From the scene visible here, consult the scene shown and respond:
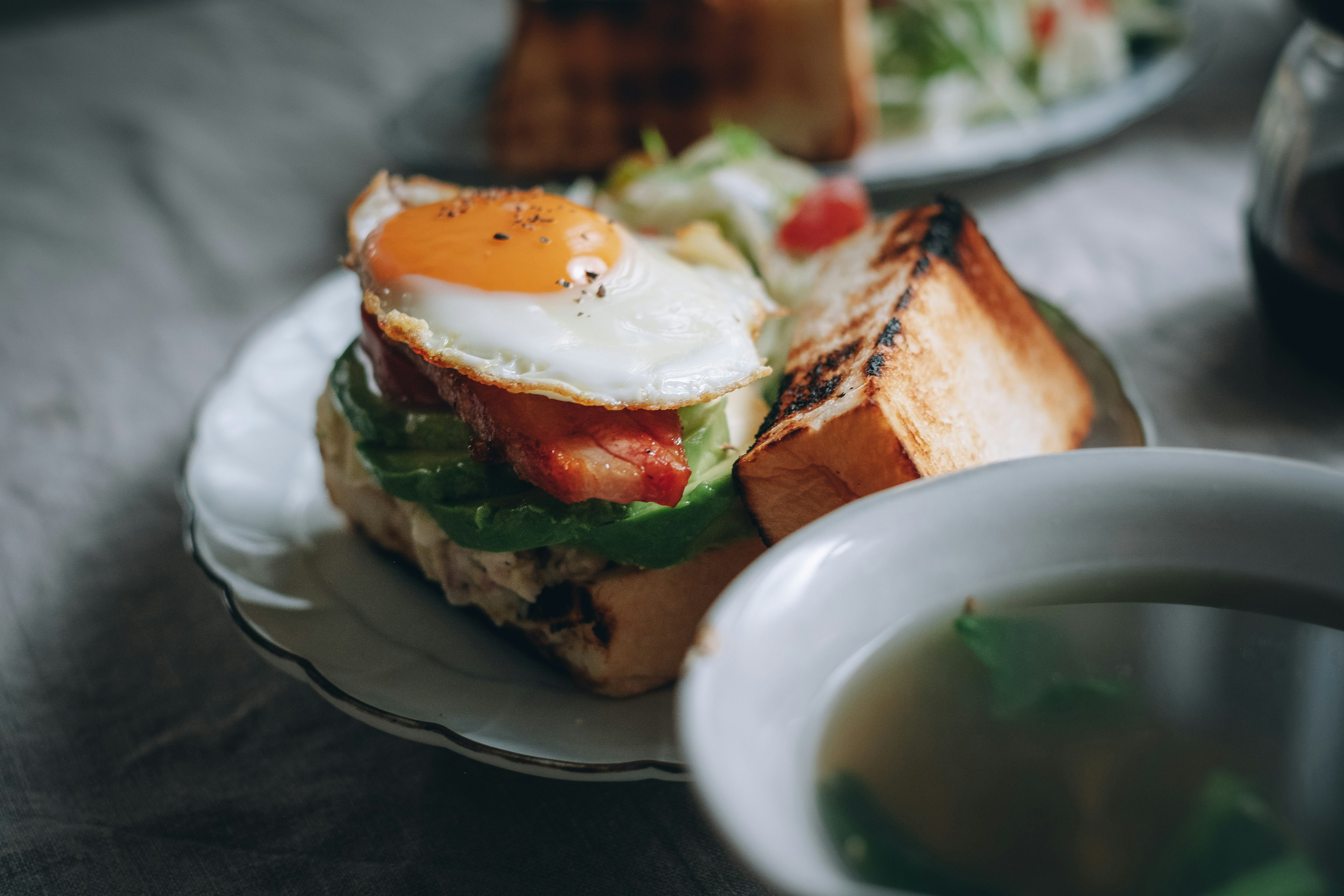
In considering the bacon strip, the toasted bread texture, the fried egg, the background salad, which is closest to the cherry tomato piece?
the fried egg

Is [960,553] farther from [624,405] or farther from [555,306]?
[555,306]

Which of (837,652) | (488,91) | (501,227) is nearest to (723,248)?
(501,227)

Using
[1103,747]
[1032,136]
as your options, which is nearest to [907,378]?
[1103,747]

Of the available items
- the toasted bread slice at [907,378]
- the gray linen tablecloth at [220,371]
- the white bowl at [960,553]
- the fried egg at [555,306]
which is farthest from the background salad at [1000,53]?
the white bowl at [960,553]

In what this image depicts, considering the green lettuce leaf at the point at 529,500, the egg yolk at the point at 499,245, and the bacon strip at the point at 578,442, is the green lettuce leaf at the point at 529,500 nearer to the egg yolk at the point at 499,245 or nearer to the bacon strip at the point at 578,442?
the bacon strip at the point at 578,442

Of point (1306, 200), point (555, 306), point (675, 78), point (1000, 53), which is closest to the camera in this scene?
point (555, 306)

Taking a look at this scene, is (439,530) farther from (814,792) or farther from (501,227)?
(814,792)
